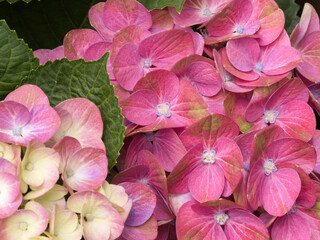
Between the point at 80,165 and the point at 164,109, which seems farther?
the point at 164,109

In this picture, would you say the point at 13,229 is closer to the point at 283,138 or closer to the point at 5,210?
the point at 5,210

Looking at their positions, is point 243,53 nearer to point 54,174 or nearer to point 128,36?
point 128,36

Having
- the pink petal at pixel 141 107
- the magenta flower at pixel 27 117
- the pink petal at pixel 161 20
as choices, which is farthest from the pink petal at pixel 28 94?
the pink petal at pixel 161 20

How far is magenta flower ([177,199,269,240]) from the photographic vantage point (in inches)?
22.0

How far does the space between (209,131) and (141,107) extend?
0.09m

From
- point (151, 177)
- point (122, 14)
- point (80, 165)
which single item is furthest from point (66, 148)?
point (122, 14)

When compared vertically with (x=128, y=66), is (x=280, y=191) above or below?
below

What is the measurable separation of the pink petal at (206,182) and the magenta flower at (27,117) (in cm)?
18

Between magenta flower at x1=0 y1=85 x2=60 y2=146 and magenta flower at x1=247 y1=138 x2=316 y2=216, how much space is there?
0.75 feet

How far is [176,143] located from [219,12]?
174 mm

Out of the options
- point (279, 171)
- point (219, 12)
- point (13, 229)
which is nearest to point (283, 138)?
point (279, 171)

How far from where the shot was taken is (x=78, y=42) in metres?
0.64

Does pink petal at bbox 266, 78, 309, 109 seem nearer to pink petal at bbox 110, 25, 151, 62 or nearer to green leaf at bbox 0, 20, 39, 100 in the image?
pink petal at bbox 110, 25, 151, 62

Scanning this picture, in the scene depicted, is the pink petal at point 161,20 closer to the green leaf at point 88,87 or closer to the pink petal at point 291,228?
the green leaf at point 88,87
